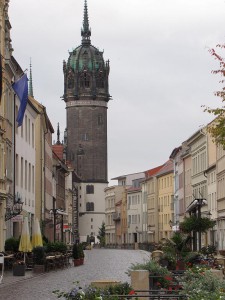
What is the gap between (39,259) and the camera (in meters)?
45.6

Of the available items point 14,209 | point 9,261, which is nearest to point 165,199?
point 14,209

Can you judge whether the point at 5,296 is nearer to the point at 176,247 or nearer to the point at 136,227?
the point at 176,247

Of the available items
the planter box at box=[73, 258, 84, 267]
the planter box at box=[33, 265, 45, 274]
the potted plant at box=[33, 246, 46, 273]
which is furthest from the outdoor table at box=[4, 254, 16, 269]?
the planter box at box=[73, 258, 84, 267]

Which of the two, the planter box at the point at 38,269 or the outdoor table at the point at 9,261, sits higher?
the outdoor table at the point at 9,261

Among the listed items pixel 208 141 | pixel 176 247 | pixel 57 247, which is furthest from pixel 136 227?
pixel 176 247

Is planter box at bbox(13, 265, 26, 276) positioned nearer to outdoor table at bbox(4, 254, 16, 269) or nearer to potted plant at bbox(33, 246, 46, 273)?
outdoor table at bbox(4, 254, 16, 269)

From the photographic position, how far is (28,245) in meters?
43.6

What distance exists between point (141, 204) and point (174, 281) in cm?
15639

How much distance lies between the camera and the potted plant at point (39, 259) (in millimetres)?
44653

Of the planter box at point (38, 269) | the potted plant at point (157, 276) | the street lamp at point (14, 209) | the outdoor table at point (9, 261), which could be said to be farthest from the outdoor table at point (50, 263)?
the potted plant at point (157, 276)

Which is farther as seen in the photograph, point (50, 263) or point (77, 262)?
point (77, 262)

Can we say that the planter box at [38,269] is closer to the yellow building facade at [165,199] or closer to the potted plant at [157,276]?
the potted plant at [157,276]

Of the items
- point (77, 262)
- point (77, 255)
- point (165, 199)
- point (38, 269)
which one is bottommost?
point (38, 269)

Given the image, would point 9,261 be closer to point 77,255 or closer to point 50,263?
point 50,263
